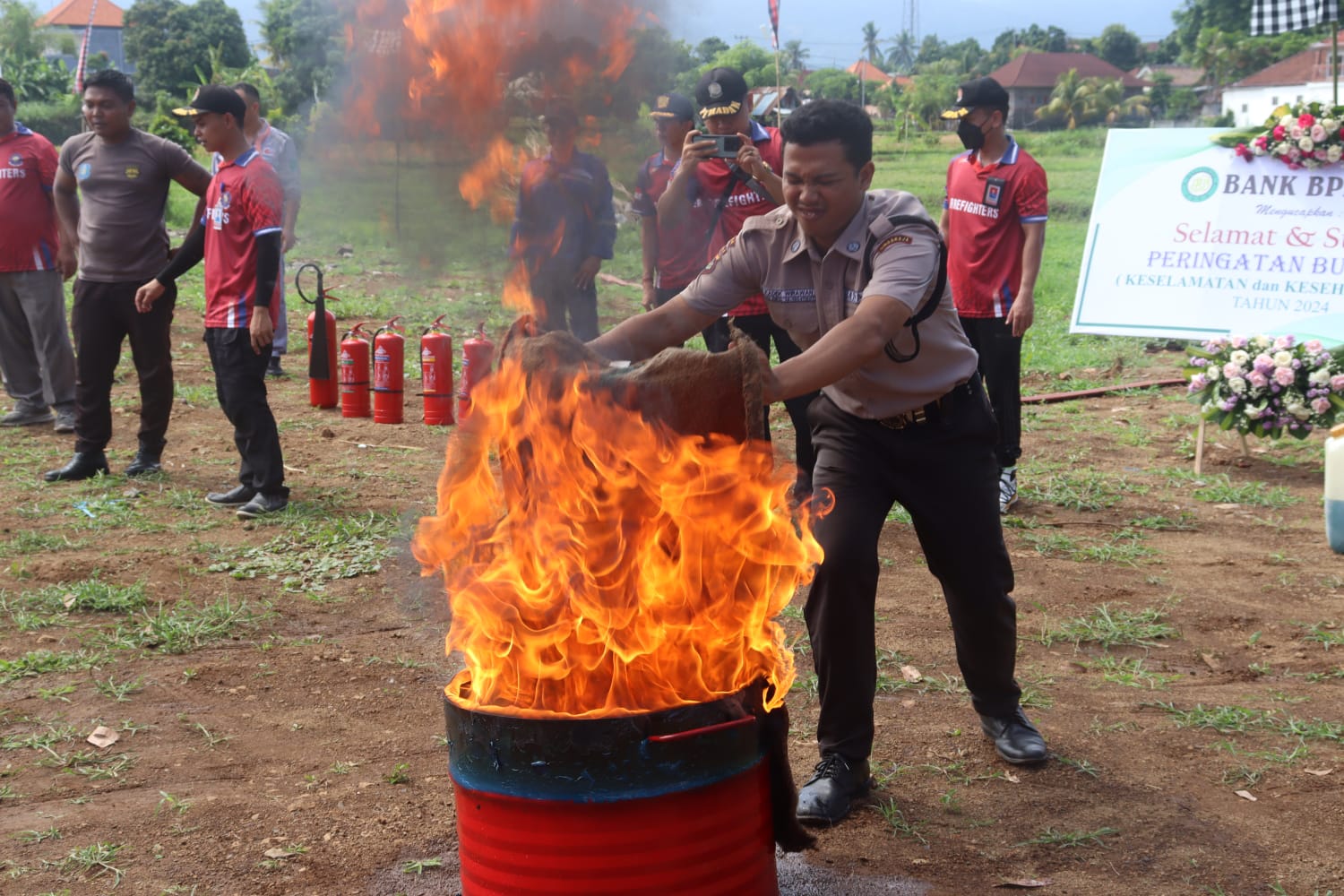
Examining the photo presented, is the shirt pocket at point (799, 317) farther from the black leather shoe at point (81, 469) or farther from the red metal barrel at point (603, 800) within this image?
the black leather shoe at point (81, 469)

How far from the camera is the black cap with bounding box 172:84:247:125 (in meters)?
6.75

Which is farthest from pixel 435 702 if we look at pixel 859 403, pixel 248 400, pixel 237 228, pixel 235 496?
pixel 237 228

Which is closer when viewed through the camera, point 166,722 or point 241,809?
point 241,809

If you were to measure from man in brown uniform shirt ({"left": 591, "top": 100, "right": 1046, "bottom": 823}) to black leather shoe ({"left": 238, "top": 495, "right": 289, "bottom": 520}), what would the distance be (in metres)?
4.13

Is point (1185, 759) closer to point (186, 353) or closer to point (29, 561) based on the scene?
point (29, 561)

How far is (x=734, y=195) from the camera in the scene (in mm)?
7066

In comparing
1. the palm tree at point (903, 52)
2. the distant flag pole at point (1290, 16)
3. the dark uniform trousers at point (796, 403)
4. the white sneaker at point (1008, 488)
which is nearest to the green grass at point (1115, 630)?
the white sneaker at point (1008, 488)

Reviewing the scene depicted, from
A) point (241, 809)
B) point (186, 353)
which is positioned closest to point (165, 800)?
point (241, 809)

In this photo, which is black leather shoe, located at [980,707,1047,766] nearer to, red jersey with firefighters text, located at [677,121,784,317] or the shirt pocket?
the shirt pocket

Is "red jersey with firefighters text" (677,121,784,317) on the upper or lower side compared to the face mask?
lower

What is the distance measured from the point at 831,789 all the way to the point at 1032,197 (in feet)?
13.9

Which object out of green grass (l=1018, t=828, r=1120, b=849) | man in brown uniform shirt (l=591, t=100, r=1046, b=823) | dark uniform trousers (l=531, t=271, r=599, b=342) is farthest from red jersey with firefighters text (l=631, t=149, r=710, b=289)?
green grass (l=1018, t=828, r=1120, b=849)

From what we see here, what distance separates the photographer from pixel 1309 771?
411cm

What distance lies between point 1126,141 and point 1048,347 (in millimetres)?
2825
